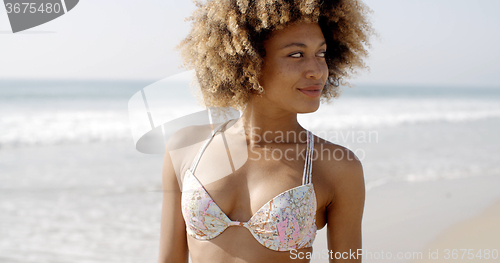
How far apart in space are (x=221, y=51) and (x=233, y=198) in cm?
76

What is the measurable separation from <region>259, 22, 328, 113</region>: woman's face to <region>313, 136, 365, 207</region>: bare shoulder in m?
0.27

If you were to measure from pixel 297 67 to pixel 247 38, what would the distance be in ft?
0.98

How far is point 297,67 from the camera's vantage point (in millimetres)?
1966

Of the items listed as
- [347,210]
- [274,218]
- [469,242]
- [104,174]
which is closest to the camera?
[274,218]

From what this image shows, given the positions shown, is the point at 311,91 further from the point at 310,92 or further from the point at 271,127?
the point at 271,127

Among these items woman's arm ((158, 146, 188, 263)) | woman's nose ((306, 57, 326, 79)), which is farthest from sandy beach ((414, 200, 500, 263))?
woman's nose ((306, 57, 326, 79))

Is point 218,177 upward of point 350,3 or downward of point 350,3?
downward

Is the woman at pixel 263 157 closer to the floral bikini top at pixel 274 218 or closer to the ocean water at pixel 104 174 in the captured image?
the floral bikini top at pixel 274 218

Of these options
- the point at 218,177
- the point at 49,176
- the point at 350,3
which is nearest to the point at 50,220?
the point at 49,176

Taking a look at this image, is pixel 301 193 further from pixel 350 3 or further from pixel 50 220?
pixel 50 220

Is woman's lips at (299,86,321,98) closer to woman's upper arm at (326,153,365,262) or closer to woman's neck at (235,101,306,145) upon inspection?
woman's neck at (235,101,306,145)

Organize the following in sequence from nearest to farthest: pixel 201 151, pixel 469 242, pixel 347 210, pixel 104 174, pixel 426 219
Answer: pixel 347 210, pixel 201 151, pixel 469 242, pixel 426 219, pixel 104 174

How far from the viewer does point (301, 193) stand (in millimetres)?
1983

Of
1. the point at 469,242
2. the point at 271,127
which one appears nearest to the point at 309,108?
the point at 271,127
